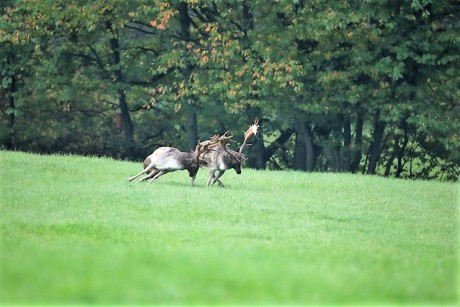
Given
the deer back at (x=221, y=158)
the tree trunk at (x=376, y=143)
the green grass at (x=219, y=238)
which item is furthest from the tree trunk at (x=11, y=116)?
the deer back at (x=221, y=158)

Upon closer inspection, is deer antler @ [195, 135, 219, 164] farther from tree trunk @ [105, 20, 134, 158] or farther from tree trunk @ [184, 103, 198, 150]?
tree trunk @ [105, 20, 134, 158]

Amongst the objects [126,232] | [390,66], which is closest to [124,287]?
[126,232]

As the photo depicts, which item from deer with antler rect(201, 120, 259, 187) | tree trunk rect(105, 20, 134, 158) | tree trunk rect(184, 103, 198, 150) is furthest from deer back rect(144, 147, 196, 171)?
tree trunk rect(105, 20, 134, 158)

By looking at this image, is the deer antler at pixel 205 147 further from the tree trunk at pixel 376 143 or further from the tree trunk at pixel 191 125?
the tree trunk at pixel 191 125

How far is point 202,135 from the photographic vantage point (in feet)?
139

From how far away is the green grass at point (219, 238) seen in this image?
10250 mm

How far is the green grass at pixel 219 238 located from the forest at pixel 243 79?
807 centimetres

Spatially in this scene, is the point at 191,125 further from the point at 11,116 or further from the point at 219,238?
the point at 219,238

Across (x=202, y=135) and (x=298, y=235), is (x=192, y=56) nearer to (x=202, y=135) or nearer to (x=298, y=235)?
(x=202, y=135)

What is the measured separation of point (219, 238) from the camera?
612 inches

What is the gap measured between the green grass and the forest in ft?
26.5

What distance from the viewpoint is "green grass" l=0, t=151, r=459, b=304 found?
10250mm

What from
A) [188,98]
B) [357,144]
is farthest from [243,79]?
[357,144]

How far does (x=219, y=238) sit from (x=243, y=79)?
22344mm
